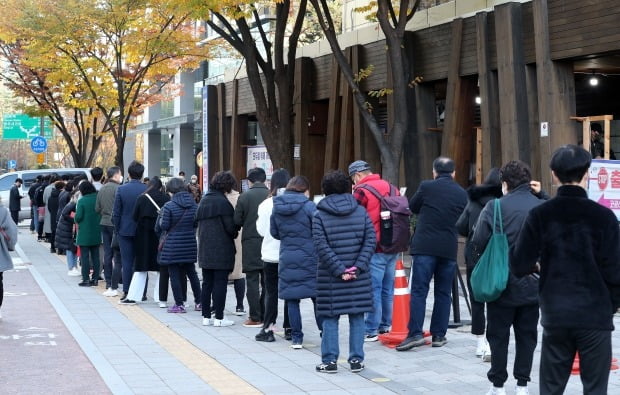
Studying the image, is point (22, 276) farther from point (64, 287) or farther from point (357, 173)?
point (357, 173)

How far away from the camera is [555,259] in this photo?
545 centimetres

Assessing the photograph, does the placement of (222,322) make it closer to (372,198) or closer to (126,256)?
(372,198)

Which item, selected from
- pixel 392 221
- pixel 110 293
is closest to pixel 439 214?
pixel 392 221

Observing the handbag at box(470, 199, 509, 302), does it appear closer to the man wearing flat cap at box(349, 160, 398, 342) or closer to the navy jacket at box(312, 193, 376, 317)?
the navy jacket at box(312, 193, 376, 317)

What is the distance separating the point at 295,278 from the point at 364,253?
1.25 meters

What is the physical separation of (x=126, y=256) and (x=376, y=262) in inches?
201

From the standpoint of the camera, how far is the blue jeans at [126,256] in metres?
13.8

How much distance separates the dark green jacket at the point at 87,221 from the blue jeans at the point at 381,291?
21.1 feet

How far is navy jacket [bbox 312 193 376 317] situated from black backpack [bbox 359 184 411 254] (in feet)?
4.16

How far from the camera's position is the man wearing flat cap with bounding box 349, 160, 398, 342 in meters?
9.78

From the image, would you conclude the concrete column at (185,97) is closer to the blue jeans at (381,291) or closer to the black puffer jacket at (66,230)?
the black puffer jacket at (66,230)

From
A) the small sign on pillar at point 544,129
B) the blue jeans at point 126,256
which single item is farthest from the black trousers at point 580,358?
the small sign on pillar at point 544,129

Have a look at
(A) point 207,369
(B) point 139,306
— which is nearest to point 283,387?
(A) point 207,369

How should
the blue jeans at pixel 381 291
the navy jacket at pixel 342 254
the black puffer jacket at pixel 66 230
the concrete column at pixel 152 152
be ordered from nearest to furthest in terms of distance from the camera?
1. the navy jacket at pixel 342 254
2. the blue jeans at pixel 381 291
3. the black puffer jacket at pixel 66 230
4. the concrete column at pixel 152 152
